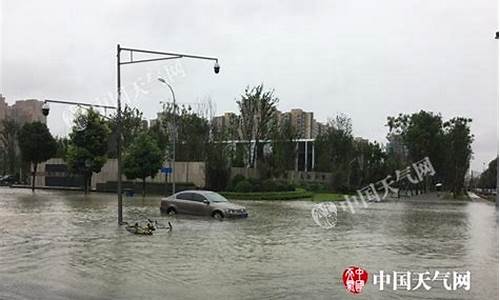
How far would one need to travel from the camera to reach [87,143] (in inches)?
1937

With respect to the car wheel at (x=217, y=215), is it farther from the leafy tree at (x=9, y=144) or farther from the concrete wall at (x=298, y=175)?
the leafy tree at (x=9, y=144)

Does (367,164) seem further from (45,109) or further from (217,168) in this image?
(45,109)

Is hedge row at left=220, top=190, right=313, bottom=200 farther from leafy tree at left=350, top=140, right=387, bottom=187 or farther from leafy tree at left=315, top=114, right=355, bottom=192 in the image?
leafy tree at left=350, top=140, right=387, bottom=187

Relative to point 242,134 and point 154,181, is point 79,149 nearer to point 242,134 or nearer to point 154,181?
point 154,181

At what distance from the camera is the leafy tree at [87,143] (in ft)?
159

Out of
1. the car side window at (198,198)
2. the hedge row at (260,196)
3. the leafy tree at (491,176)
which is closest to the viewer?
the car side window at (198,198)

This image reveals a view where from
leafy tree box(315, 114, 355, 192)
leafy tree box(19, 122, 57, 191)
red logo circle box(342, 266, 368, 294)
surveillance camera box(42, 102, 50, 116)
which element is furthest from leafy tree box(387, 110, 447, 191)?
red logo circle box(342, 266, 368, 294)

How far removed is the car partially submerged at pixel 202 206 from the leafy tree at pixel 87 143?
24004 mm

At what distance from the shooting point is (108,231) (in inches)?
742

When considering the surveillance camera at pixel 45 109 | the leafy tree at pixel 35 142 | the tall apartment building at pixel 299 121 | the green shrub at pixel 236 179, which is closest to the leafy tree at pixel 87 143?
the leafy tree at pixel 35 142

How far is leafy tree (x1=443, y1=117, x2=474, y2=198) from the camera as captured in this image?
68938 mm

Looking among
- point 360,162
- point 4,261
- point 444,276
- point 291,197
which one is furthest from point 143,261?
point 360,162

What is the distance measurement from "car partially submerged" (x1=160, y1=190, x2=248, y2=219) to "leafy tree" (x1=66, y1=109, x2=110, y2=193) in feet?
78.8

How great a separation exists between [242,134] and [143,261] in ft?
159
